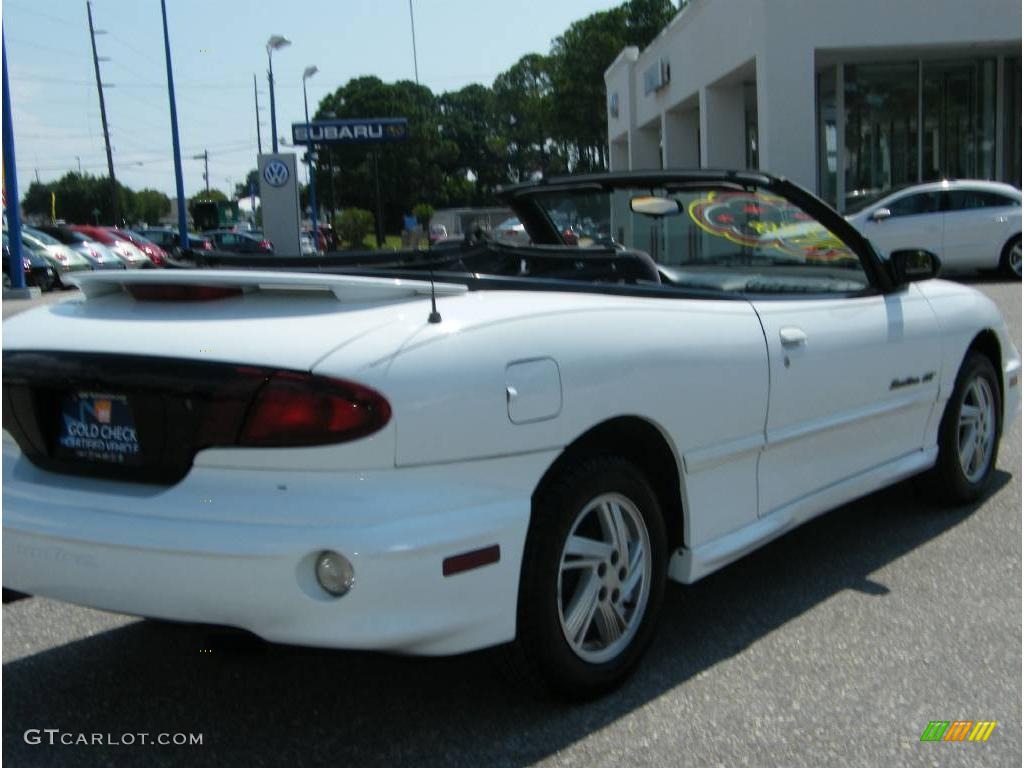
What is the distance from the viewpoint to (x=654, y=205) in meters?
4.46

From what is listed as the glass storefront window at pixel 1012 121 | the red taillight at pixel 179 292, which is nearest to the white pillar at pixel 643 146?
the glass storefront window at pixel 1012 121

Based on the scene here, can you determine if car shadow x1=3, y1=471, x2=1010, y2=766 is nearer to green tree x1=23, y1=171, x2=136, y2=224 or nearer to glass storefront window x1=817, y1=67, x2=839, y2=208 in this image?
glass storefront window x1=817, y1=67, x2=839, y2=208

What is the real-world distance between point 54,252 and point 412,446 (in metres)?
25.8

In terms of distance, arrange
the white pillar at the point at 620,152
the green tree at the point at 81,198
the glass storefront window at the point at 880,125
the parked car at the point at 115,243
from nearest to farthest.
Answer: the glass storefront window at the point at 880,125, the parked car at the point at 115,243, the white pillar at the point at 620,152, the green tree at the point at 81,198

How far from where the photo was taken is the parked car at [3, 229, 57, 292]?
25.3m

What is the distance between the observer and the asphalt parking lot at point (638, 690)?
2.92 metres

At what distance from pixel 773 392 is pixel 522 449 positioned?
1.19 meters

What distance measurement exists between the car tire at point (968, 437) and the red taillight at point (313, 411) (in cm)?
309

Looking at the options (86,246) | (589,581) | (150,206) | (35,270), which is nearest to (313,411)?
(589,581)

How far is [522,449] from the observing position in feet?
9.28

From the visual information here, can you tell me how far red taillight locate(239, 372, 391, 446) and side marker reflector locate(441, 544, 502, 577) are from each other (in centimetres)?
35

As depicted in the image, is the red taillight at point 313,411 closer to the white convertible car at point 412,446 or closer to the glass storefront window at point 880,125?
the white convertible car at point 412,446

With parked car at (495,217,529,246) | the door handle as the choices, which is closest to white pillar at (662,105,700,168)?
parked car at (495,217,529,246)

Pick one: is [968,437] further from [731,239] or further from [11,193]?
[11,193]
